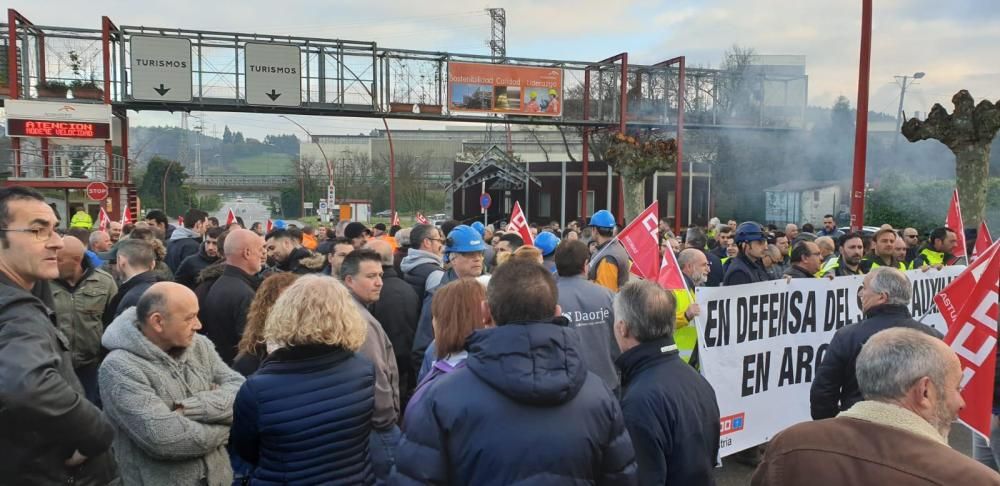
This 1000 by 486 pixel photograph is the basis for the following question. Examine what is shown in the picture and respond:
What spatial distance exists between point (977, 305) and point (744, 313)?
1.83m

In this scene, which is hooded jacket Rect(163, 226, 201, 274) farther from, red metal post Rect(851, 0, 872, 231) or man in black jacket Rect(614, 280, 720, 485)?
red metal post Rect(851, 0, 872, 231)

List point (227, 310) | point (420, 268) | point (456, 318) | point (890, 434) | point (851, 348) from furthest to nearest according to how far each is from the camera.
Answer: point (420, 268)
point (227, 310)
point (851, 348)
point (456, 318)
point (890, 434)

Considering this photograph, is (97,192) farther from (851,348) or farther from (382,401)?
(851,348)

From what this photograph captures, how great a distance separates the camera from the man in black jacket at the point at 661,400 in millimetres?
3064

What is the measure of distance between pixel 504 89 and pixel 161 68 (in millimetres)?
14114

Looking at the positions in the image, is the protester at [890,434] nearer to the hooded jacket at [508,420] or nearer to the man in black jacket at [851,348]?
the hooded jacket at [508,420]

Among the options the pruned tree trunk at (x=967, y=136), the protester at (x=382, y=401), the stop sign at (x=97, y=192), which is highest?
the pruned tree trunk at (x=967, y=136)

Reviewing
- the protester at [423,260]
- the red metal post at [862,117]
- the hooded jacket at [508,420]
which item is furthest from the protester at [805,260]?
the hooded jacket at [508,420]

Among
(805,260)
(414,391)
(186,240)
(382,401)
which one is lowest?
(382,401)

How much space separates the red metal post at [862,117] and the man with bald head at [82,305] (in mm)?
10735

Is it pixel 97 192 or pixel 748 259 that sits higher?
pixel 97 192

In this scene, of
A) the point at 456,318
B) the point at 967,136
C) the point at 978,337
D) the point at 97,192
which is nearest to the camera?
the point at 456,318

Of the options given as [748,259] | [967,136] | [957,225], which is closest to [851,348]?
[748,259]

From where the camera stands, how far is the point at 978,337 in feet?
13.6
